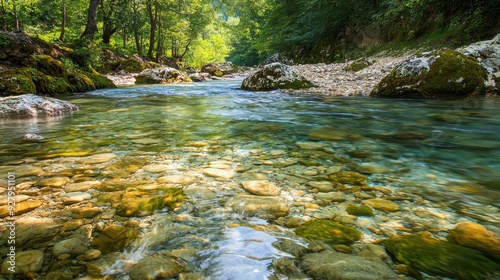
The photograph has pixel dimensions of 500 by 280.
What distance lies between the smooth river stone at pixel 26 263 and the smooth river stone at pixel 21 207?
49cm

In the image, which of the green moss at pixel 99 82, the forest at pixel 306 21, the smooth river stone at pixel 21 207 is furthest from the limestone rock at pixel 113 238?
the green moss at pixel 99 82

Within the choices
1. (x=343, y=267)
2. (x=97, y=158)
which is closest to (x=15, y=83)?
(x=97, y=158)

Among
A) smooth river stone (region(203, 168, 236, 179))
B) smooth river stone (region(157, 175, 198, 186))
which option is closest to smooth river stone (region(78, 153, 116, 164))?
smooth river stone (region(157, 175, 198, 186))

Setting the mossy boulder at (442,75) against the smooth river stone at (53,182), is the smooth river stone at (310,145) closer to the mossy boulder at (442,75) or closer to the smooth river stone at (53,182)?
the smooth river stone at (53,182)

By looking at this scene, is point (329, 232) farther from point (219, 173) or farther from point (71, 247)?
point (71, 247)

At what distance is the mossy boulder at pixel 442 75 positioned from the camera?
6.18 m

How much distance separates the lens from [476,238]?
141cm

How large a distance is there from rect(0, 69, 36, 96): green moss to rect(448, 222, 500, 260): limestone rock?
8.84 m

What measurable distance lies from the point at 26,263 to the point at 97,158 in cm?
157

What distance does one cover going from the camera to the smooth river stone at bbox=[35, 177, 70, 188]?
205 centimetres

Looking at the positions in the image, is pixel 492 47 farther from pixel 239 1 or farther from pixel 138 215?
pixel 239 1

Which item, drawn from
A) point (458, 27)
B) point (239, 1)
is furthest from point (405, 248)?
point (239, 1)

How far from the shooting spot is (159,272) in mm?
1177

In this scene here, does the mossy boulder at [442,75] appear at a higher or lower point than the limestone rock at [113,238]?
higher
